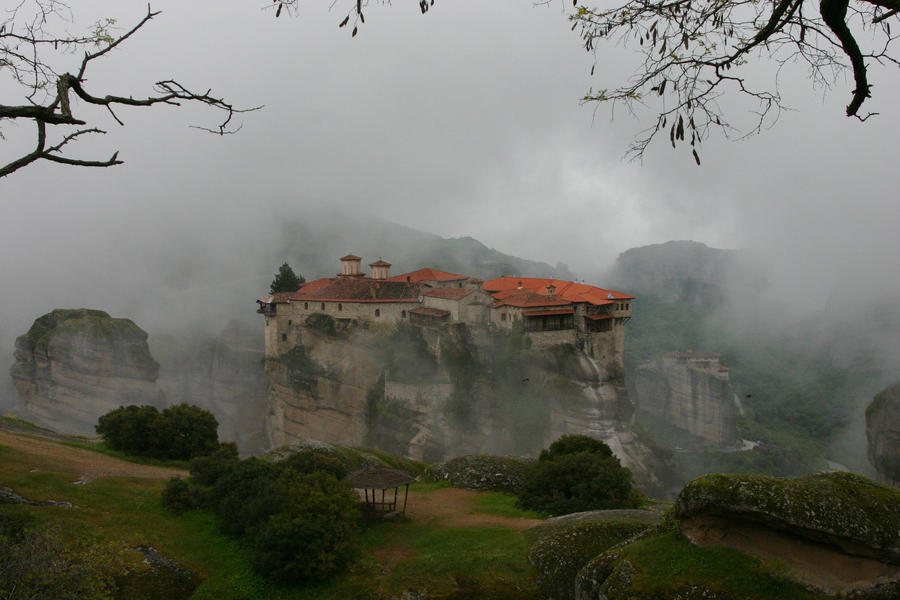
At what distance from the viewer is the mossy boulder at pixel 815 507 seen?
6.89 meters

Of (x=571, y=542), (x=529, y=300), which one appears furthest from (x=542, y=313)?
(x=571, y=542)

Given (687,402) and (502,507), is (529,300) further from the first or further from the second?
(687,402)

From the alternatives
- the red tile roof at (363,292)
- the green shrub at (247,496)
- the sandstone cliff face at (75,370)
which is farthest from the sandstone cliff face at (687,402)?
the green shrub at (247,496)

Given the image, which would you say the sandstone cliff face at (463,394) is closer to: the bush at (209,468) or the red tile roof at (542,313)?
the red tile roof at (542,313)

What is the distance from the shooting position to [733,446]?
6191cm

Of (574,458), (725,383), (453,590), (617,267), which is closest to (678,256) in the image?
(617,267)

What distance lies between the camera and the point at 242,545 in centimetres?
1244

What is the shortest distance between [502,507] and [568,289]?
28.3 meters

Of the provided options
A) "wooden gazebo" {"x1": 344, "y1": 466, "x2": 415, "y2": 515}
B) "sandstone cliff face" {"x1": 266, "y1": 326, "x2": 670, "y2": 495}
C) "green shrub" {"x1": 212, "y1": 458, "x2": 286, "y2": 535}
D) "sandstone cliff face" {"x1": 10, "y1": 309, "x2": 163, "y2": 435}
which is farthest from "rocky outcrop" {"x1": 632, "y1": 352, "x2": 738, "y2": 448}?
"green shrub" {"x1": 212, "y1": 458, "x2": 286, "y2": 535}

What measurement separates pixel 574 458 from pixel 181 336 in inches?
2372

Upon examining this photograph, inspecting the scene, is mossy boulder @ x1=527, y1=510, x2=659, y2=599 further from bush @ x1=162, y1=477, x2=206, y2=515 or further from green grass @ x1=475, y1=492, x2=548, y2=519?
bush @ x1=162, y1=477, x2=206, y2=515

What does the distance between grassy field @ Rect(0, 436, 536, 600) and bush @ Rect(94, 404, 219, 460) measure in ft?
16.0

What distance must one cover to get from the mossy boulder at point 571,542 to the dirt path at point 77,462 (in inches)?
425

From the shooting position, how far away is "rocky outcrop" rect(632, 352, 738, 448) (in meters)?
62.8
